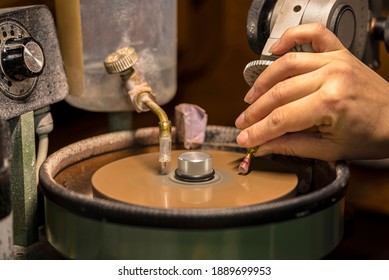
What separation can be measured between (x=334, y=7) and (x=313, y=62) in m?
0.17

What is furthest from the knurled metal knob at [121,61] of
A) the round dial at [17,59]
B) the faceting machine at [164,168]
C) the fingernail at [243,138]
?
the fingernail at [243,138]

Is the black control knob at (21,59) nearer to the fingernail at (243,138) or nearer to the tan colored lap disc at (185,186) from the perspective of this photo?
the tan colored lap disc at (185,186)

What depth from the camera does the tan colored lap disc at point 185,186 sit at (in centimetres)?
87

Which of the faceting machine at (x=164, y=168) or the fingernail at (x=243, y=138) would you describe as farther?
the fingernail at (x=243, y=138)

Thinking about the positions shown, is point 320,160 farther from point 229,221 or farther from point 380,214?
point 380,214

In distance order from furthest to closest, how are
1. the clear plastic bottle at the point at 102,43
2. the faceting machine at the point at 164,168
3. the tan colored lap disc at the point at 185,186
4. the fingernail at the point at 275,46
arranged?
the clear plastic bottle at the point at 102,43 → the fingernail at the point at 275,46 → the tan colored lap disc at the point at 185,186 → the faceting machine at the point at 164,168

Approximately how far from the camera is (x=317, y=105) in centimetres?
86

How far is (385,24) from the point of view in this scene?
1.25 meters

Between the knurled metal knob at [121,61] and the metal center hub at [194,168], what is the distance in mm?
205

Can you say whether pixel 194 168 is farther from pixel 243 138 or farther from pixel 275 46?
pixel 275 46

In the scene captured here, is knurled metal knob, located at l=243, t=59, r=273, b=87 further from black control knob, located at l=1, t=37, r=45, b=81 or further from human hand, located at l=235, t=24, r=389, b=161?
black control knob, located at l=1, t=37, r=45, b=81

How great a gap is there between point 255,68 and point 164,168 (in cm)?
20

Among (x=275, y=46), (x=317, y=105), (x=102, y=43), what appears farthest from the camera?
(x=102, y=43)

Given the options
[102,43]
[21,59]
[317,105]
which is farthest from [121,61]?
[317,105]
